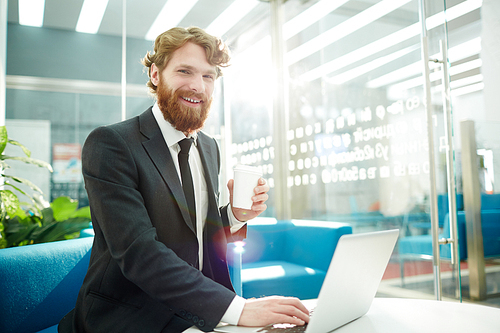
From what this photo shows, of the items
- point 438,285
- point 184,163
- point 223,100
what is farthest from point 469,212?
point 223,100

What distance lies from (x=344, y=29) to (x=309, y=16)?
761 mm

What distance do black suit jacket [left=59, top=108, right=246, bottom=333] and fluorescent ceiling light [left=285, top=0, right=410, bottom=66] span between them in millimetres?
2533

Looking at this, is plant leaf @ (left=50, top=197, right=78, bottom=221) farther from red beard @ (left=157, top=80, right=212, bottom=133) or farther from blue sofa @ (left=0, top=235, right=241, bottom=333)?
red beard @ (left=157, top=80, right=212, bottom=133)

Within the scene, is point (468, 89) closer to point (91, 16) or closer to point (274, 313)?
point (274, 313)

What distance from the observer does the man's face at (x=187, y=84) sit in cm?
125

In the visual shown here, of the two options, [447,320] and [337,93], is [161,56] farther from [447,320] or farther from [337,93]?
[337,93]

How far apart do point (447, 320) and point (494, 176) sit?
1.66m

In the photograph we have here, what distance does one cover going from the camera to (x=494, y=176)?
219 cm

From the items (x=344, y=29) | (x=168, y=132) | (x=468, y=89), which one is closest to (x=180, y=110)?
(x=168, y=132)

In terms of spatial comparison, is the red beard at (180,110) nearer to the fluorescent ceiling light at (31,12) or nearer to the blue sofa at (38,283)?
the blue sofa at (38,283)

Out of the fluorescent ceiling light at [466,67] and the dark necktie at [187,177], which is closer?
the dark necktie at [187,177]

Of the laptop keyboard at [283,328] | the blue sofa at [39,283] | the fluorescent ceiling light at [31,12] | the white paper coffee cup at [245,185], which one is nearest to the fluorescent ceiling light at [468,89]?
the white paper coffee cup at [245,185]

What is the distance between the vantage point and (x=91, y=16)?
4.06m

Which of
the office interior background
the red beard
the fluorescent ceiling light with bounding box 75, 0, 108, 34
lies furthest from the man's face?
the fluorescent ceiling light with bounding box 75, 0, 108, 34
